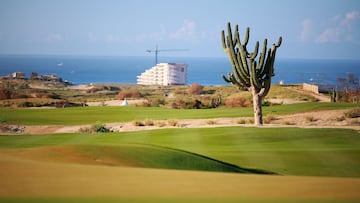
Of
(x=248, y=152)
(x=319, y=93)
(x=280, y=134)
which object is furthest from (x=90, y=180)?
(x=319, y=93)

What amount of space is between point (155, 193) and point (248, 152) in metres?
9.23

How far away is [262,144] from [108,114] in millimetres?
16165

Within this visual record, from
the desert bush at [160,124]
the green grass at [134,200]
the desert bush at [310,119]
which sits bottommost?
the desert bush at [160,124]

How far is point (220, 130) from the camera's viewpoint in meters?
19.2

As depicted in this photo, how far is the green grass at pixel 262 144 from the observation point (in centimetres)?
1218

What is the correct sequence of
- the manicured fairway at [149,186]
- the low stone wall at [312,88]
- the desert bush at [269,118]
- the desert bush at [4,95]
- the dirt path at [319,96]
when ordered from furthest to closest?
the low stone wall at [312,88] < the desert bush at [4,95] < the dirt path at [319,96] < the desert bush at [269,118] < the manicured fairway at [149,186]

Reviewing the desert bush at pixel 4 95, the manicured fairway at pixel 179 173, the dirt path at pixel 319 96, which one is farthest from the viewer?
the desert bush at pixel 4 95

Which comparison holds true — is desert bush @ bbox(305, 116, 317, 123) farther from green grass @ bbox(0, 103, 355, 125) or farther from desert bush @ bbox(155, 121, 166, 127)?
A: desert bush @ bbox(155, 121, 166, 127)

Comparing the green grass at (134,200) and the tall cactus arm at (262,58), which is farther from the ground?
the tall cactus arm at (262,58)

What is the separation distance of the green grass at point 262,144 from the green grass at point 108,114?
336 inches

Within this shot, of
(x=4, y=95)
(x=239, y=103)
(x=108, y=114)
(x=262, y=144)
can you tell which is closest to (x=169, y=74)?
(x=4, y=95)

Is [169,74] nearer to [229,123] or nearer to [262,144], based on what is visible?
[229,123]

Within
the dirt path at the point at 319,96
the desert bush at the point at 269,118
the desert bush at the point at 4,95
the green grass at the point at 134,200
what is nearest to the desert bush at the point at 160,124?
the desert bush at the point at 269,118

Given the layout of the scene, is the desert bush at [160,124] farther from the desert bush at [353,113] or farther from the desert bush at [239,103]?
the desert bush at [239,103]
